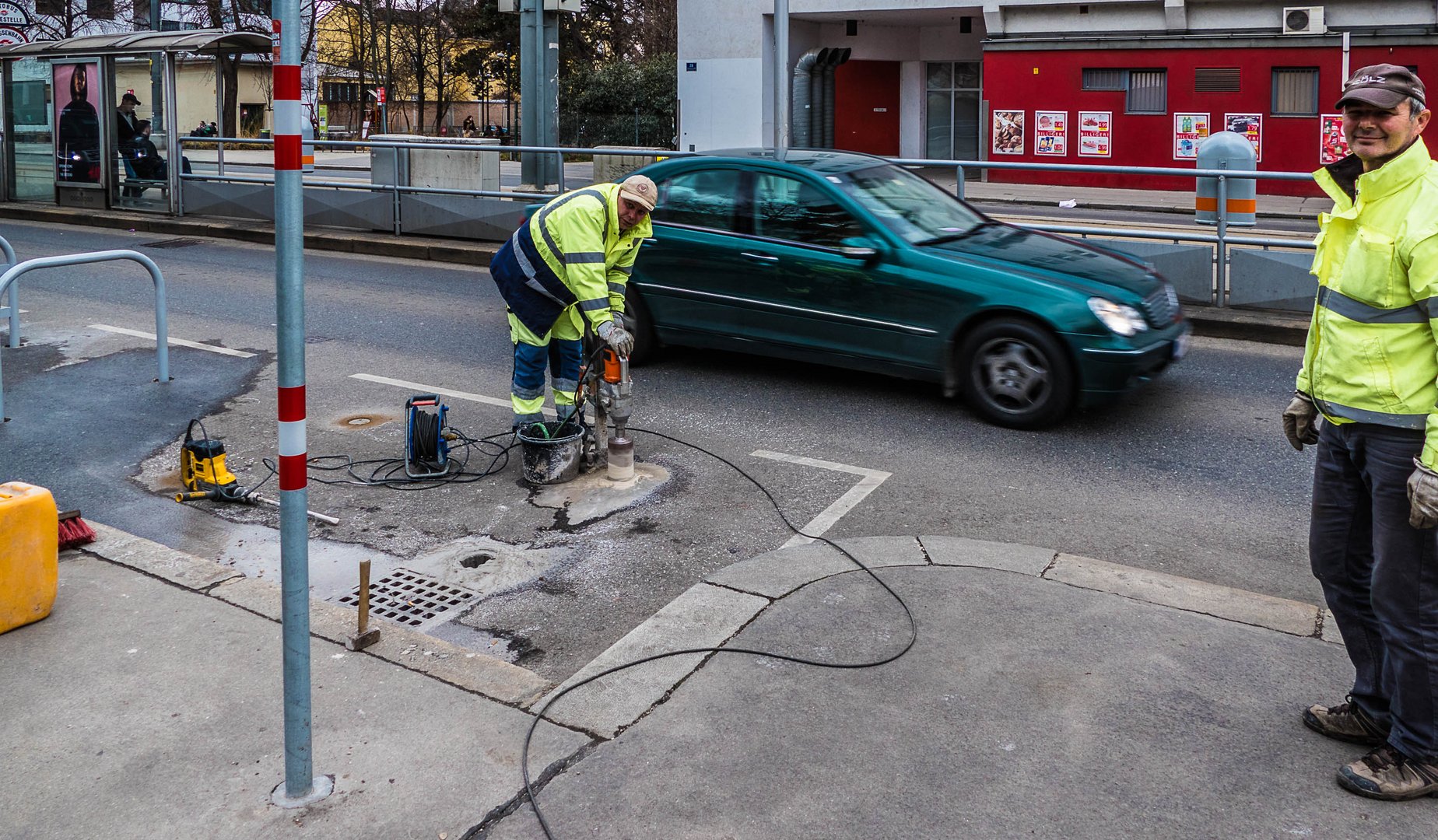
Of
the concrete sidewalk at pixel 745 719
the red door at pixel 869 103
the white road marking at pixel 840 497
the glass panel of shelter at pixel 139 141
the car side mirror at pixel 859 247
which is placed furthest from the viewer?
the red door at pixel 869 103

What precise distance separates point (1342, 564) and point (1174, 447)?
3.68 metres

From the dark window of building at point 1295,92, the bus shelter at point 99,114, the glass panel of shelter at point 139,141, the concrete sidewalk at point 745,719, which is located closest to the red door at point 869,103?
the dark window of building at point 1295,92

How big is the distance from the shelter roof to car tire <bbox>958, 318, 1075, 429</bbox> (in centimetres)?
1283

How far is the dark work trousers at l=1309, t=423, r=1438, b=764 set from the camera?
353 cm

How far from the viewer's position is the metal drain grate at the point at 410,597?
5.10 m

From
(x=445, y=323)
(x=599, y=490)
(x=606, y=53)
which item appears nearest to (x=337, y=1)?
(x=606, y=53)

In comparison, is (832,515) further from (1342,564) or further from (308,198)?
(308,198)

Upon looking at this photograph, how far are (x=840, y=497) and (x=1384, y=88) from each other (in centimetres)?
350

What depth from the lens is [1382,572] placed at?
142 inches

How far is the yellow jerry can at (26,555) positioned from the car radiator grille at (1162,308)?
19.0 feet

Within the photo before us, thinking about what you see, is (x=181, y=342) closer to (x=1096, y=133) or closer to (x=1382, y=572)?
(x=1382, y=572)

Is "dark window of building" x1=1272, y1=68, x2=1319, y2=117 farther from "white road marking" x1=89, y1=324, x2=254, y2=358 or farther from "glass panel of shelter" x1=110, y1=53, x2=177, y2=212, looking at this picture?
"white road marking" x1=89, y1=324, x2=254, y2=358

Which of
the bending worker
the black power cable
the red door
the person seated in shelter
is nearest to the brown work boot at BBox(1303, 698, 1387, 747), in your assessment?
the black power cable

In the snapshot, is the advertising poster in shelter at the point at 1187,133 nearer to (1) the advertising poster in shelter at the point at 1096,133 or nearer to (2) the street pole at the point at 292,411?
(1) the advertising poster in shelter at the point at 1096,133
